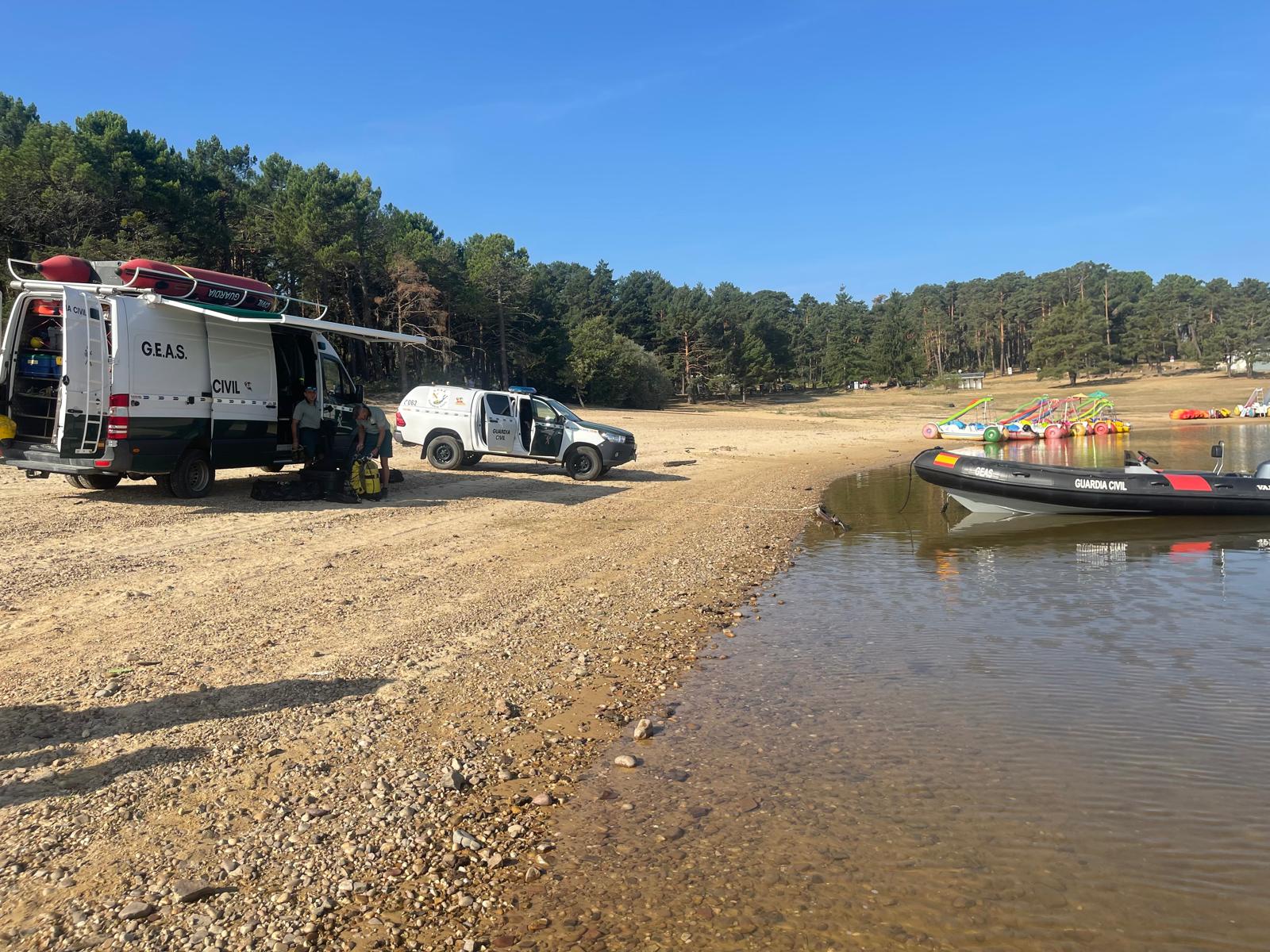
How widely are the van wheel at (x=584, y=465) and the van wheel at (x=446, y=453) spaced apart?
7.55 feet

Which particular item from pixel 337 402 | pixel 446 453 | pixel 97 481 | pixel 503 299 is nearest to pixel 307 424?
pixel 337 402

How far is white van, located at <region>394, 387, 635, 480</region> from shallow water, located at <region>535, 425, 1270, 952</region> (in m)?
9.54

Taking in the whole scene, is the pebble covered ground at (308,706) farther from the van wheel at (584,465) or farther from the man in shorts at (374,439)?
the van wheel at (584,465)

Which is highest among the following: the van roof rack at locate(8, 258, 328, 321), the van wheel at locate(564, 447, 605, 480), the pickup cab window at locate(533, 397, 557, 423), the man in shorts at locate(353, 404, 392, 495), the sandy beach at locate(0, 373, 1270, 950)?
the van roof rack at locate(8, 258, 328, 321)

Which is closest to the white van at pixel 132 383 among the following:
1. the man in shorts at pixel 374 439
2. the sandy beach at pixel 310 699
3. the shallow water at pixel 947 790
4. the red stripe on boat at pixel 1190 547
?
the sandy beach at pixel 310 699

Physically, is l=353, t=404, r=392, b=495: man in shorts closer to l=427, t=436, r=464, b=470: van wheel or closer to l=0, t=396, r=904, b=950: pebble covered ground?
l=0, t=396, r=904, b=950: pebble covered ground

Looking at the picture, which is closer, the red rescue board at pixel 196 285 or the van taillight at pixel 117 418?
the van taillight at pixel 117 418

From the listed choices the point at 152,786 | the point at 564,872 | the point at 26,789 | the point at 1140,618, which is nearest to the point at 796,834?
the point at 564,872

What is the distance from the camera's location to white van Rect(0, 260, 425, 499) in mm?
10375

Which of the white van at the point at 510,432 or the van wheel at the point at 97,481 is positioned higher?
the white van at the point at 510,432

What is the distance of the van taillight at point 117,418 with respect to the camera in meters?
10.6

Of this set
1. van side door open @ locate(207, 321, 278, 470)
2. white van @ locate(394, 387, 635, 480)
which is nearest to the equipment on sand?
white van @ locate(394, 387, 635, 480)

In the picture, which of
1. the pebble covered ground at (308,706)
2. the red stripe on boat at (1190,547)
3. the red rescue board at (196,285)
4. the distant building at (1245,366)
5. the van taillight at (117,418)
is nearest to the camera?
the pebble covered ground at (308,706)

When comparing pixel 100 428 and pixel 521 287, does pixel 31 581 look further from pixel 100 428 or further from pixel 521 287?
pixel 521 287
